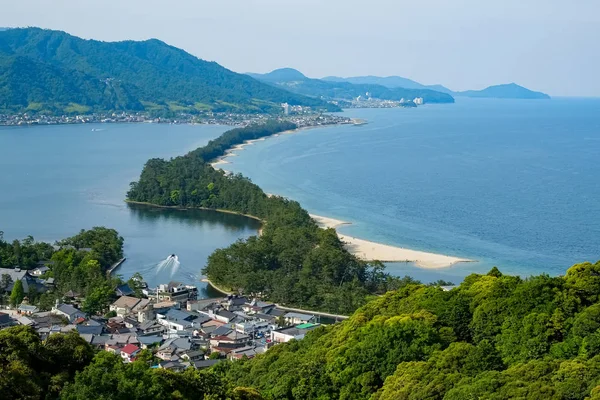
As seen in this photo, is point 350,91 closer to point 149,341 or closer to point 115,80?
point 115,80

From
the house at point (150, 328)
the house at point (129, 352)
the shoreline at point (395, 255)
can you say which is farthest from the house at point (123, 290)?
the shoreline at point (395, 255)

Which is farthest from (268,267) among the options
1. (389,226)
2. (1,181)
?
(1,181)

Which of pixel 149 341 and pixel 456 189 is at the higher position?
pixel 456 189

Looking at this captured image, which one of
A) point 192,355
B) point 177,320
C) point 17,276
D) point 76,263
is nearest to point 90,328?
point 177,320

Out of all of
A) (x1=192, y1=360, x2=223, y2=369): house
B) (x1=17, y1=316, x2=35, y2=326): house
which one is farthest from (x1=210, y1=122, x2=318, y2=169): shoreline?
(x1=192, y1=360, x2=223, y2=369): house

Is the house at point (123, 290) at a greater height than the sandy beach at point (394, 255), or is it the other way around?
the sandy beach at point (394, 255)

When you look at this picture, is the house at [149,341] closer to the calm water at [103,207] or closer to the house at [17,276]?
the house at [17,276]

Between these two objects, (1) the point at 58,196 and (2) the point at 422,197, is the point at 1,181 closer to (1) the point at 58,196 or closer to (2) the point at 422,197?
(1) the point at 58,196

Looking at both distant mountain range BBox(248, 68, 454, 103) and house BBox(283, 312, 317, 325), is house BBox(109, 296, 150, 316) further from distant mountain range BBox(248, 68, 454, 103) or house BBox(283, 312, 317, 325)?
distant mountain range BBox(248, 68, 454, 103)
